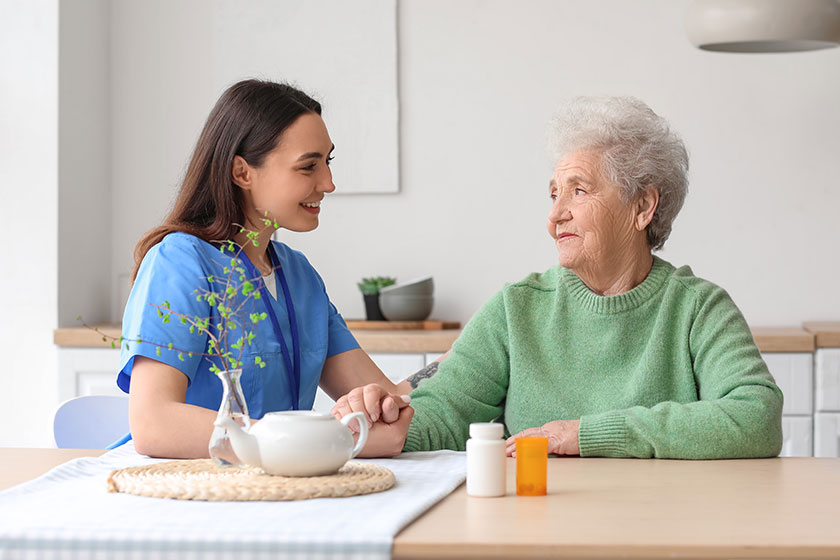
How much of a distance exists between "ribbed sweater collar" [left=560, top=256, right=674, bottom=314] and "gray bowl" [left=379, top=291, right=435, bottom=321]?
5.34ft

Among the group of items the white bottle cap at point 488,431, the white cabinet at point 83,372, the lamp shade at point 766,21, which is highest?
the lamp shade at point 766,21

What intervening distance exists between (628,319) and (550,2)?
2140 millimetres

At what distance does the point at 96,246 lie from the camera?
3.89m

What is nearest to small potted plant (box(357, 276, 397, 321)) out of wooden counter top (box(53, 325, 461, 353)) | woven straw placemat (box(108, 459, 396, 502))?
wooden counter top (box(53, 325, 461, 353))

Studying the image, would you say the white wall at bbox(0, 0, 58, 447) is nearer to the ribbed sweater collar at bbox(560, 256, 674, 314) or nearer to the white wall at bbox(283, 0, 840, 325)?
the white wall at bbox(283, 0, 840, 325)

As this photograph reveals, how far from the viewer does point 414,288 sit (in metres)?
3.59

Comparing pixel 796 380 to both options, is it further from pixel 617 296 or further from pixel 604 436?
pixel 604 436

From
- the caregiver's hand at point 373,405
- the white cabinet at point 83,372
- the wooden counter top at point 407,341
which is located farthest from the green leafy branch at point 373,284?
the caregiver's hand at point 373,405

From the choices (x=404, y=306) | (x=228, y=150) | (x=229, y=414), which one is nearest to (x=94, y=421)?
(x=228, y=150)

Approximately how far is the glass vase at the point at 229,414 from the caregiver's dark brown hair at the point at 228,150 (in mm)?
646

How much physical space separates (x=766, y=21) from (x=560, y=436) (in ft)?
4.95

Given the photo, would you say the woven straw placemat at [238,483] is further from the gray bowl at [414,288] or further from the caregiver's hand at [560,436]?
the gray bowl at [414,288]

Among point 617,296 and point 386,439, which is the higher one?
point 617,296

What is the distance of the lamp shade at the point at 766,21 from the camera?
2648 mm
